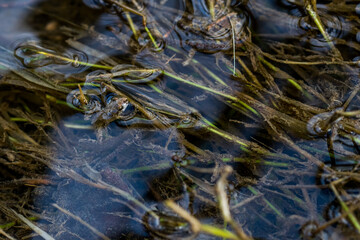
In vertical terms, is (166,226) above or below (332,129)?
below

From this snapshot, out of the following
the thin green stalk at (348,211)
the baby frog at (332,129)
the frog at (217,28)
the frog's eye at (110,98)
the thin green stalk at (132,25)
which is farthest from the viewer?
the thin green stalk at (132,25)

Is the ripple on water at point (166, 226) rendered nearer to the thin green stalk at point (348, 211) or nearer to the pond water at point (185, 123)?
the pond water at point (185, 123)

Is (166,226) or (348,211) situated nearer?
(348,211)

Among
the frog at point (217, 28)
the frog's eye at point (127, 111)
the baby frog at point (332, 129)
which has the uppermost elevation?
the frog at point (217, 28)

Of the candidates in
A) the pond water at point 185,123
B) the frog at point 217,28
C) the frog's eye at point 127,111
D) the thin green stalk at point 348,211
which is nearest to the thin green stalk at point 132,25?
the pond water at point 185,123

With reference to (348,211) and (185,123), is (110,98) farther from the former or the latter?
(348,211)

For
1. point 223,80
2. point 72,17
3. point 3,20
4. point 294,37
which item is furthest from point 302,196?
point 3,20

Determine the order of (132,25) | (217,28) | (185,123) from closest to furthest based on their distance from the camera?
(185,123) → (217,28) → (132,25)

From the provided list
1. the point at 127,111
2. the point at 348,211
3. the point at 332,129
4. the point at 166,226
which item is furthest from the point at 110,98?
the point at 348,211

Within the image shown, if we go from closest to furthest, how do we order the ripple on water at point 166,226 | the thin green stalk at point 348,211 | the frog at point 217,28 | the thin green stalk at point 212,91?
1. the thin green stalk at point 348,211
2. the ripple on water at point 166,226
3. the thin green stalk at point 212,91
4. the frog at point 217,28

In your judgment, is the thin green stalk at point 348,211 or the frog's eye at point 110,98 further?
the frog's eye at point 110,98
